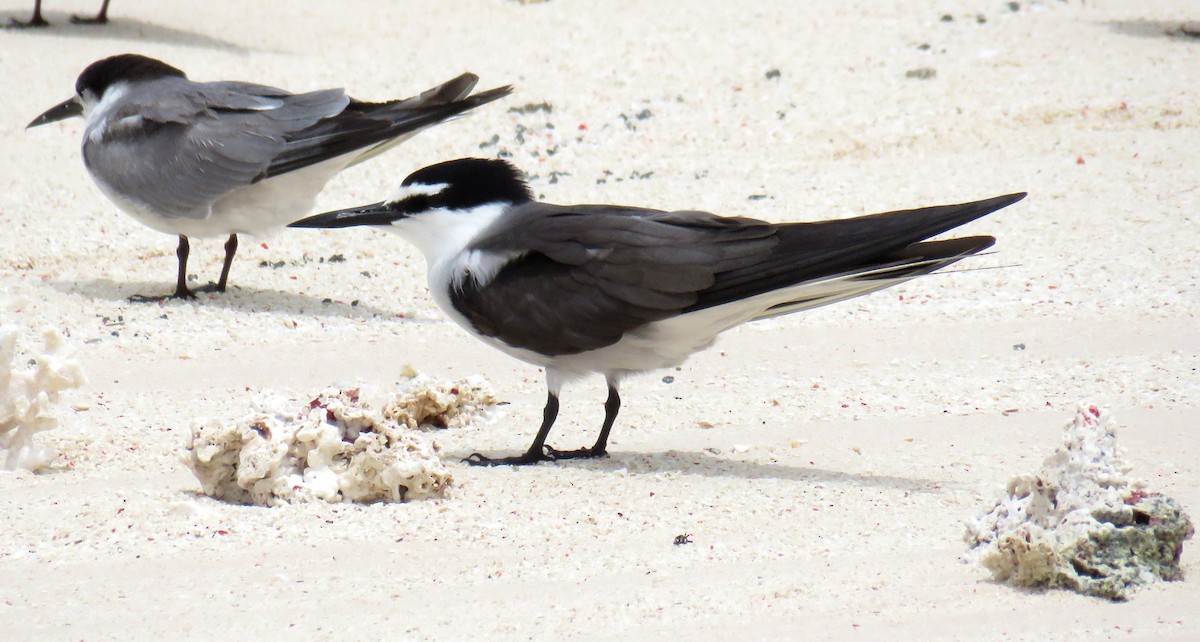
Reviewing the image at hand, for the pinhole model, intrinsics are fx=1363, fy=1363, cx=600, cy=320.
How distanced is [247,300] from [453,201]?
81.6 inches

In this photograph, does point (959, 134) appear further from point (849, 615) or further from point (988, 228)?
point (849, 615)

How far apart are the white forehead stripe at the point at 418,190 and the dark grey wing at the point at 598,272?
0.28 metres

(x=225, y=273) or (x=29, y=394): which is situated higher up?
(x=29, y=394)

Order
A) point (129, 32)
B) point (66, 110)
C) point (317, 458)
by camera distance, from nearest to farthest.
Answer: point (317, 458) → point (66, 110) → point (129, 32)

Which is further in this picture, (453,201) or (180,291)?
(180,291)

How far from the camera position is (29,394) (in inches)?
142

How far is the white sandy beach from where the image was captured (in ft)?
9.09

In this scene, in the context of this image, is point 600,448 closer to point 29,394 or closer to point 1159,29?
point 29,394

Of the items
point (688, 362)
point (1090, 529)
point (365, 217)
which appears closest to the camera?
point (1090, 529)

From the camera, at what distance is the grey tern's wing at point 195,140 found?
18.9 ft

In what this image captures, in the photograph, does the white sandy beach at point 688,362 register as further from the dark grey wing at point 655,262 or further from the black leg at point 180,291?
the dark grey wing at point 655,262

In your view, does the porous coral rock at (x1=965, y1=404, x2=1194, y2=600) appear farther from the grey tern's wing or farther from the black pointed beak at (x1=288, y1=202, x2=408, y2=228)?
Answer: the grey tern's wing

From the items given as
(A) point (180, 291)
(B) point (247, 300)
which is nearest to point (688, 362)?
(B) point (247, 300)

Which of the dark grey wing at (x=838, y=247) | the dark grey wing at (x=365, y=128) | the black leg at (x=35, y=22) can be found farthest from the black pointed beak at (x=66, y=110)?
the dark grey wing at (x=838, y=247)
